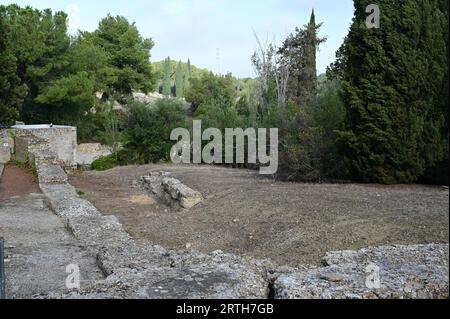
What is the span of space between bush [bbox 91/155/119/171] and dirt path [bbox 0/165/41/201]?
7.25 meters

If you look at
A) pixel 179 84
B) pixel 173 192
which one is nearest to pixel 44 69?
pixel 173 192

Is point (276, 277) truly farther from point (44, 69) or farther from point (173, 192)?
point (44, 69)

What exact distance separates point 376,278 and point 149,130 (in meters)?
22.5

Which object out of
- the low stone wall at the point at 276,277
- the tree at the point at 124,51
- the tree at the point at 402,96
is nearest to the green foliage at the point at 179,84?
the tree at the point at 124,51

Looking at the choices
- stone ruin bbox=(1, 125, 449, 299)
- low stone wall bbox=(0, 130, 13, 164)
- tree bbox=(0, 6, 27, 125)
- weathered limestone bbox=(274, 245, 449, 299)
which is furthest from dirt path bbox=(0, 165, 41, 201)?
weathered limestone bbox=(274, 245, 449, 299)

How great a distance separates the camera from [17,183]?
16.3 m

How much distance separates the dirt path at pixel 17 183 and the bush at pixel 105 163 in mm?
7253

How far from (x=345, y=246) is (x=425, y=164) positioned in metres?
5.31

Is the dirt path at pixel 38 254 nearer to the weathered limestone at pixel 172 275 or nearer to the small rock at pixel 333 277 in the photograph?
the weathered limestone at pixel 172 275

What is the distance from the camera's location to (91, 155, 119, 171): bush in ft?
88.8

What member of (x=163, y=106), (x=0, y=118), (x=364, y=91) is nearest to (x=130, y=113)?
(x=163, y=106)
